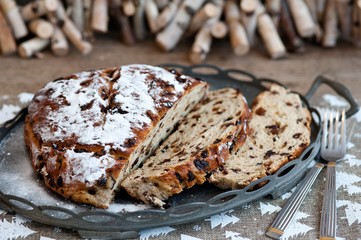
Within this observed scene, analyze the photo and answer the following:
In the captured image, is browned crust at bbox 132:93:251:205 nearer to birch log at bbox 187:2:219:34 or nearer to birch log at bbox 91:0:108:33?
birch log at bbox 187:2:219:34

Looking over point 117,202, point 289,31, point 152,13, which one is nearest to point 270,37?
point 289,31

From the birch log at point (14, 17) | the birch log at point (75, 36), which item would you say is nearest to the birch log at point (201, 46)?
the birch log at point (75, 36)

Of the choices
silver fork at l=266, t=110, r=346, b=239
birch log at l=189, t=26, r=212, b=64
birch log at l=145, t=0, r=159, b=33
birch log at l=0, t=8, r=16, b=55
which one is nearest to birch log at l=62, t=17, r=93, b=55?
birch log at l=0, t=8, r=16, b=55

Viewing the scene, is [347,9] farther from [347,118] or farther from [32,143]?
[32,143]

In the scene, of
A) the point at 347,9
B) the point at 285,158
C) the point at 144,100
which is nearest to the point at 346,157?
the point at 285,158

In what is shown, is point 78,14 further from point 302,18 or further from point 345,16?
point 345,16
